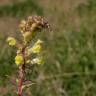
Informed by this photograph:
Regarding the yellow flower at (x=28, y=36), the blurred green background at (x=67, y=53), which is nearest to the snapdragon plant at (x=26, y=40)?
the yellow flower at (x=28, y=36)

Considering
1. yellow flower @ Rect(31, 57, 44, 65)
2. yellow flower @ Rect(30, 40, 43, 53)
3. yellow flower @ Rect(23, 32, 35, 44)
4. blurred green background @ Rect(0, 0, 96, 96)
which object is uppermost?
blurred green background @ Rect(0, 0, 96, 96)

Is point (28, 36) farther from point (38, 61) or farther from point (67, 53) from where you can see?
point (67, 53)

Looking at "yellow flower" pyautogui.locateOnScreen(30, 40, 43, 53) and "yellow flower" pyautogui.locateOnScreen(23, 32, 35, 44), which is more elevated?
"yellow flower" pyautogui.locateOnScreen(23, 32, 35, 44)

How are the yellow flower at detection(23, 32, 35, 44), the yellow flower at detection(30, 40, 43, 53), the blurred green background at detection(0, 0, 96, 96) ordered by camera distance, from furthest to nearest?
the blurred green background at detection(0, 0, 96, 96) → the yellow flower at detection(30, 40, 43, 53) → the yellow flower at detection(23, 32, 35, 44)

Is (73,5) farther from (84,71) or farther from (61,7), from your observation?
(84,71)

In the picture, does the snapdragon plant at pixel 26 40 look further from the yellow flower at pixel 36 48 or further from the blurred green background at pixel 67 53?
the blurred green background at pixel 67 53

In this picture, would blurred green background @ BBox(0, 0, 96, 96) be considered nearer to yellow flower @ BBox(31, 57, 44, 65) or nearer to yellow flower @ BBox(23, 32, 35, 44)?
yellow flower @ BBox(31, 57, 44, 65)

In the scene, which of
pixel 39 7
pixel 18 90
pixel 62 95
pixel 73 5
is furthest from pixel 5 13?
pixel 18 90

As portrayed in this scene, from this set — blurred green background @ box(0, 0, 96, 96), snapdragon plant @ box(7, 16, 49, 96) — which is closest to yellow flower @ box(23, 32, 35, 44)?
snapdragon plant @ box(7, 16, 49, 96)
